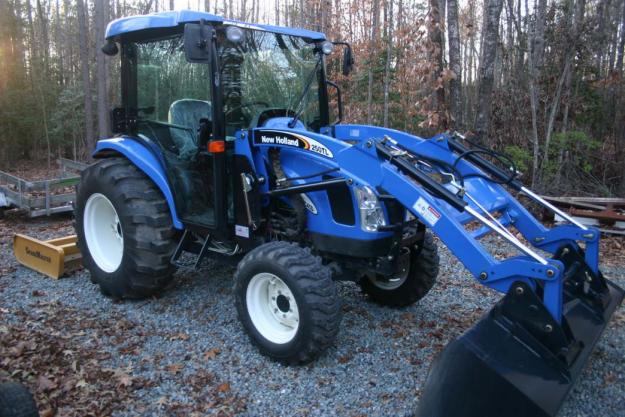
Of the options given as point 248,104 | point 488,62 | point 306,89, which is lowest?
point 248,104

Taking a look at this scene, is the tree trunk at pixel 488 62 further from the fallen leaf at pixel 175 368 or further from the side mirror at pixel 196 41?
the fallen leaf at pixel 175 368

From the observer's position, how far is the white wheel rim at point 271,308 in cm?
384

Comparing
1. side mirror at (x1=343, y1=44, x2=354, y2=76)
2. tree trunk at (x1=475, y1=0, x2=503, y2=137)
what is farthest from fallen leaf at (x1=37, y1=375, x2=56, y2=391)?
tree trunk at (x1=475, y1=0, x2=503, y2=137)

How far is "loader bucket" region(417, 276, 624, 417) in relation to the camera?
8.68 feet

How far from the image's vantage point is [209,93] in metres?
4.17

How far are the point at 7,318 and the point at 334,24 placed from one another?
13.4m

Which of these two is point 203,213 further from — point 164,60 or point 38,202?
point 38,202

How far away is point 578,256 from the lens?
3701 mm

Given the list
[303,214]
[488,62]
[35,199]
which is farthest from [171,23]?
[488,62]

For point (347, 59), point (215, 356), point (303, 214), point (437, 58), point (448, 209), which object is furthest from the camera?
point (437, 58)

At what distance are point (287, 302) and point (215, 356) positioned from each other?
70 centimetres

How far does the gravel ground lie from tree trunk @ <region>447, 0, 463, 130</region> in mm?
4693

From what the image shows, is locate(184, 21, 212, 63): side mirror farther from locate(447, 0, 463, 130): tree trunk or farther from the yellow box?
locate(447, 0, 463, 130): tree trunk

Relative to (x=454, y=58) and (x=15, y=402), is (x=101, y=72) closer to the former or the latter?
(x=454, y=58)
